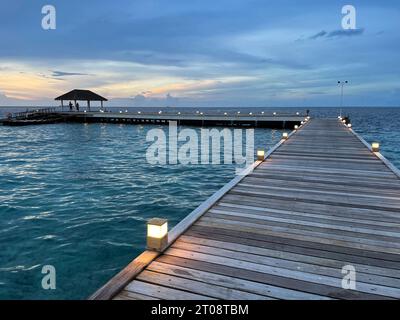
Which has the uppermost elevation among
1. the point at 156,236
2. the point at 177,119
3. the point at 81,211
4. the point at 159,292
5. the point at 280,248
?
the point at 177,119

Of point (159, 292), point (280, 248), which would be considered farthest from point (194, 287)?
point (280, 248)

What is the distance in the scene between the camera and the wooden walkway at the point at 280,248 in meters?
4.11

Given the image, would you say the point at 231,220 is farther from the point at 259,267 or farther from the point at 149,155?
the point at 149,155

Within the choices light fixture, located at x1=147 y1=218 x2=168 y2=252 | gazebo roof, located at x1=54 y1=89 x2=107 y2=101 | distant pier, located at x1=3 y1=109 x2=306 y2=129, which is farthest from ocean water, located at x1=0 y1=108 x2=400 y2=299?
gazebo roof, located at x1=54 y1=89 x2=107 y2=101

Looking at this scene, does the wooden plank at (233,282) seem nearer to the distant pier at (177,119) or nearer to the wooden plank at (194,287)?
the wooden plank at (194,287)

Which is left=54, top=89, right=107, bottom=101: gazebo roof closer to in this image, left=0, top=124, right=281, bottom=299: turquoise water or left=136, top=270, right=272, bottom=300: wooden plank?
left=0, top=124, right=281, bottom=299: turquoise water

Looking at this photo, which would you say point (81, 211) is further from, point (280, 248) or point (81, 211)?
point (280, 248)

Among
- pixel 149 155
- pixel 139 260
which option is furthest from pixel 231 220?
pixel 149 155

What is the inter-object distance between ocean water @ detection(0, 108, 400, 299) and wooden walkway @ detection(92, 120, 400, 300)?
2516 millimetres

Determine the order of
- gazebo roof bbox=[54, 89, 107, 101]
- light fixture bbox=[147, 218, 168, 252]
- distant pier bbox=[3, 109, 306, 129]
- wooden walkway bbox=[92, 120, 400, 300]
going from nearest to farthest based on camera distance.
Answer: wooden walkway bbox=[92, 120, 400, 300] < light fixture bbox=[147, 218, 168, 252] < distant pier bbox=[3, 109, 306, 129] < gazebo roof bbox=[54, 89, 107, 101]

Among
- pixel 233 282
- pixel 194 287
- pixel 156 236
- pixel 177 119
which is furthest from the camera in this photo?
pixel 177 119

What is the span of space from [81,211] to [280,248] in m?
7.39

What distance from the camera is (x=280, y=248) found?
5.21m

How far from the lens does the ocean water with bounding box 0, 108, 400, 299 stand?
6.90 metres
